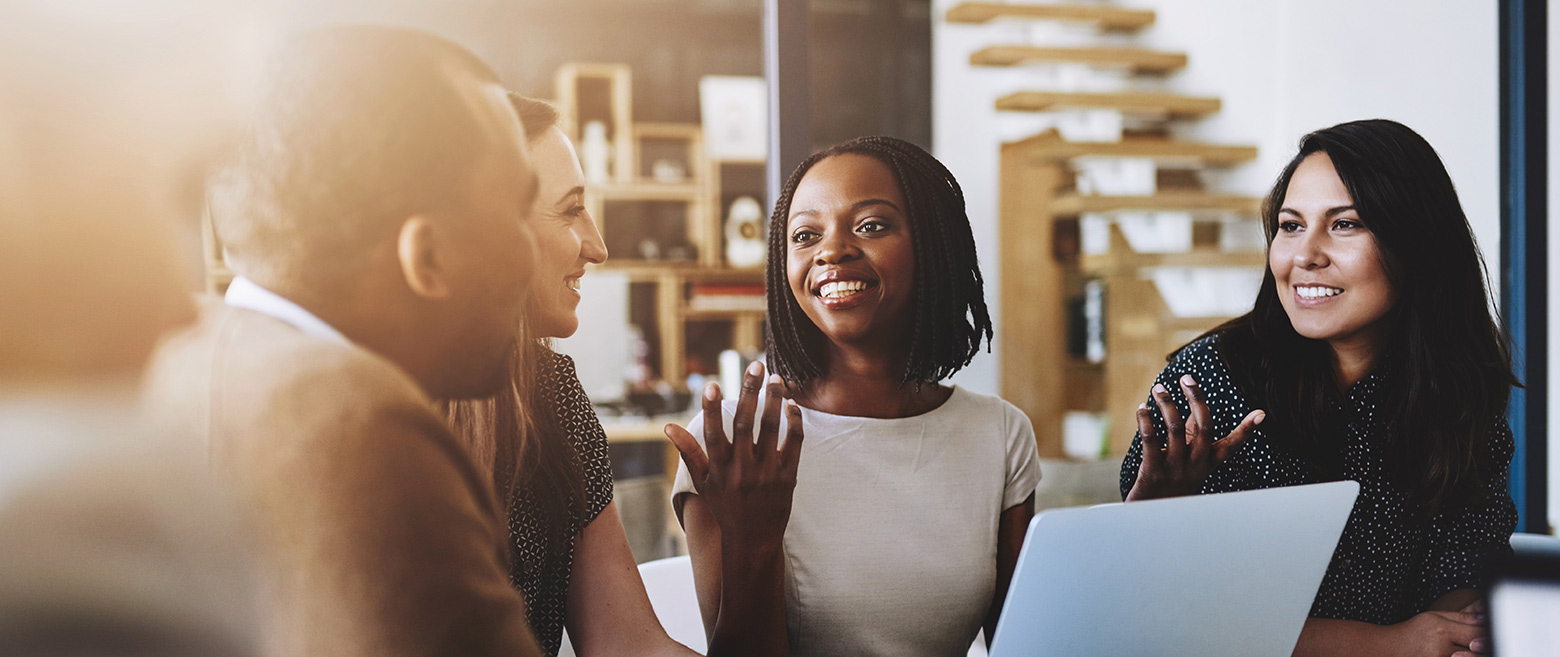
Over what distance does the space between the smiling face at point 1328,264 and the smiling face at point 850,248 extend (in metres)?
0.44

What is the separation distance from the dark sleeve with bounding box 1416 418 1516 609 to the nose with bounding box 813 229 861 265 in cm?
70

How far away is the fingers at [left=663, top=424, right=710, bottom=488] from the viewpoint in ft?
2.52

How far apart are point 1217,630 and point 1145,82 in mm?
3164

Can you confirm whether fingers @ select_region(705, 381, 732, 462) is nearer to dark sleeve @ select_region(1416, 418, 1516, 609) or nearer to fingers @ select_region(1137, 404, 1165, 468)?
fingers @ select_region(1137, 404, 1165, 468)

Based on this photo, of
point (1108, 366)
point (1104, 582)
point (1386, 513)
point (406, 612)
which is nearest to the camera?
point (406, 612)

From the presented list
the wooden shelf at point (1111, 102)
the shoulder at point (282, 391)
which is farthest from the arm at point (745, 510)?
the wooden shelf at point (1111, 102)

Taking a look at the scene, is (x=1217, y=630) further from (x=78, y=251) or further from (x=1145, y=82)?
(x=1145, y=82)

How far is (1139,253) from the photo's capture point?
321 centimetres

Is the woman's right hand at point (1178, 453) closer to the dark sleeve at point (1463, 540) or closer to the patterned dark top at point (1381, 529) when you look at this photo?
the patterned dark top at point (1381, 529)

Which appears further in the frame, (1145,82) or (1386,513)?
(1145,82)

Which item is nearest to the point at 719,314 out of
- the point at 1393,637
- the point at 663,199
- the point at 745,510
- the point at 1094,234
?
the point at 663,199

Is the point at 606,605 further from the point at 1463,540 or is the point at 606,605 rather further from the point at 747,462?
the point at 1463,540

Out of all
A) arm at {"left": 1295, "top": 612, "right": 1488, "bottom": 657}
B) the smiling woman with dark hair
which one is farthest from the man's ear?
arm at {"left": 1295, "top": 612, "right": 1488, "bottom": 657}

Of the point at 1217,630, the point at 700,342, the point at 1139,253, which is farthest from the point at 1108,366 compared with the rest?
the point at 1217,630
